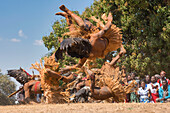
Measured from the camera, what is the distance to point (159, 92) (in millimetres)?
6891

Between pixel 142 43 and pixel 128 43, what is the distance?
1616 millimetres

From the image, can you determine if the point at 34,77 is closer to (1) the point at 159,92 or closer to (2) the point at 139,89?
(2) the point at 139,89

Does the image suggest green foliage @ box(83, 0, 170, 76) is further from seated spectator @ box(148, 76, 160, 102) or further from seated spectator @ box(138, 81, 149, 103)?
seated spectator @ box(138, 81, 149, 103)

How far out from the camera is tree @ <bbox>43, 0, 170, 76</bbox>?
36.0 ft

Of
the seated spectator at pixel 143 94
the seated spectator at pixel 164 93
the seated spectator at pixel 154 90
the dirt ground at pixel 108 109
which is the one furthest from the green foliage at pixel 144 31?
the dirt ground at pixel 108 109

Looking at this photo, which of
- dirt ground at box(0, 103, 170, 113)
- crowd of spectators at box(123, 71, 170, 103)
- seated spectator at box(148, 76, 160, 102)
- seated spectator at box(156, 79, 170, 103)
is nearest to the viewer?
dirt ground at box(0, 103, 170, 113)

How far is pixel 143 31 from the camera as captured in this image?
40.1 feet

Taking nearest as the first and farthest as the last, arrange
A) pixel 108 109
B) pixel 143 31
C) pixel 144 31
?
pixel 108 109 → pixel 144 31 → pixel 143 31

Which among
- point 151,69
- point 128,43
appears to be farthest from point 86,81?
point 128,43

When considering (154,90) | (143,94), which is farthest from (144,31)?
(143,94)

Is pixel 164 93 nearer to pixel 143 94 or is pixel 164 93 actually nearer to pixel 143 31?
pixel 143 94

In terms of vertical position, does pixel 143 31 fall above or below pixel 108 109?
above

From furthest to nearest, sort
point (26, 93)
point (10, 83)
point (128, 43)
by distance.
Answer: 1. point (10, 83)
2. point (128, 43)
3. point (26, 93)

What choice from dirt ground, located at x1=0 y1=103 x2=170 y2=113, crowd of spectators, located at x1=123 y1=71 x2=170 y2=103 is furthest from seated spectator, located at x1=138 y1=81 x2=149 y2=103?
dirt ground, located at x1=0 y1=103 x2=170 y2=113
